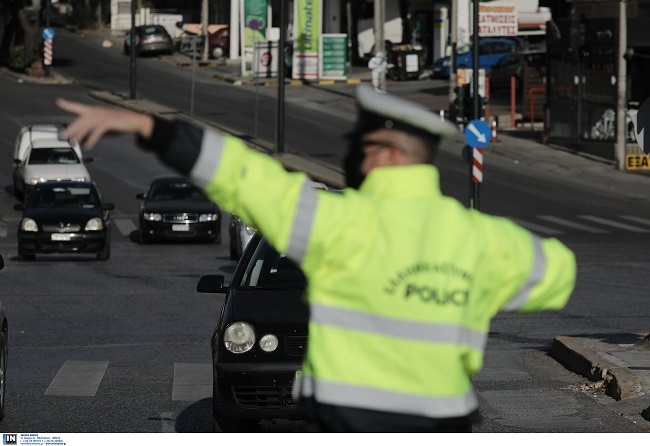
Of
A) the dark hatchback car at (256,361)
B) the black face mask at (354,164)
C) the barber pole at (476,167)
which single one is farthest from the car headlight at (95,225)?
the black face mask at (354,164)

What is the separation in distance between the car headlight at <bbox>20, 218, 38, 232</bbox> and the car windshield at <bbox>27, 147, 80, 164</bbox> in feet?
31.4

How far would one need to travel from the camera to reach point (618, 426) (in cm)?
1123

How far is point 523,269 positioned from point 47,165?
34638mm

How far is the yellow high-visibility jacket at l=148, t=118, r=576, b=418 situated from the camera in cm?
395

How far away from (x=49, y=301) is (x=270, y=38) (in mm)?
51329

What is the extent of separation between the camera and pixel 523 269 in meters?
4.18

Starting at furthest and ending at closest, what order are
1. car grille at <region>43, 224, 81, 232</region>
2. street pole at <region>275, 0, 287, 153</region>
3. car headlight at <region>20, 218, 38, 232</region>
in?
1. street pole at <region>275, 0, 287, 153</region>
2. car grille at <region>43, 224, 81, 232</region>
3. car headlight at <region>20, 218, 38, 232</region>

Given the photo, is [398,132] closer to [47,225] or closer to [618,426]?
[618,426]

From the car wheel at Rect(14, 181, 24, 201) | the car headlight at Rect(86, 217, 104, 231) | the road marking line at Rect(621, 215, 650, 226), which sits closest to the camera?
the car headlight at Rect(86, 217, 104, 231)

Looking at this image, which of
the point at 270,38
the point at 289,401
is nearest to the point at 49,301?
the point at 289,401

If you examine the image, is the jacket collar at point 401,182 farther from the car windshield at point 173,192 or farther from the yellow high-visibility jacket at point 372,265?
the car windshield at point 173,192

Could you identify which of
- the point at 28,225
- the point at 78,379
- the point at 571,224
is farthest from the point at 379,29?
the point at 78,379

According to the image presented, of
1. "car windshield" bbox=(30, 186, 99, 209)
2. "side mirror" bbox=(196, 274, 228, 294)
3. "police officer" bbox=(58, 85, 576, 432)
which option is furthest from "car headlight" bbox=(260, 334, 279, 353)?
"car windshield" bbox=(30, 186, 99, 209)

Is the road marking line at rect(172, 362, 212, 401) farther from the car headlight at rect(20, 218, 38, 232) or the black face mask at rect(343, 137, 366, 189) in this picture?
the car headlight at rect(20, 218, 38, 232)
